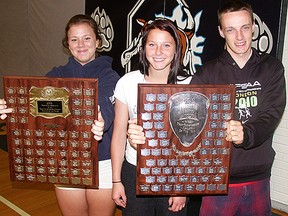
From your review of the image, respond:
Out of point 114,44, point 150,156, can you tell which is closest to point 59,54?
point 114,44

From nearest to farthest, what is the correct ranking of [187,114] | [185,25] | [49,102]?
[187,114] < [49,102] < [185,25]

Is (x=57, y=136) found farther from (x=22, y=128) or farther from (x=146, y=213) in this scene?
(x=146, y=213)

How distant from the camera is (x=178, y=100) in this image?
170 cm

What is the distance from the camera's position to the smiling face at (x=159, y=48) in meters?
1.81

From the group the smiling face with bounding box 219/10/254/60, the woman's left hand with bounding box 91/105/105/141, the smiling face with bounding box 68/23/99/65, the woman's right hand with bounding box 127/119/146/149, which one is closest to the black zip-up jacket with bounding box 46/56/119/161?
the smiling face with bounding box 68/23/99/65

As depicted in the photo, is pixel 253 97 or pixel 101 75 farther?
pixel 101 75

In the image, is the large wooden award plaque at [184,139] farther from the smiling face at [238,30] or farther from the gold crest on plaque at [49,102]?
the gold crest on plaque at [49,102]

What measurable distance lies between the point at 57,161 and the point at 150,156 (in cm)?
55

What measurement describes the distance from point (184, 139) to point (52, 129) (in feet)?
2.39

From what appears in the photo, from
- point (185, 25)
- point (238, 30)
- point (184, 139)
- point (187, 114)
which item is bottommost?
point (184, 139)

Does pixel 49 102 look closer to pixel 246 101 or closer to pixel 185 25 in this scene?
pixel 246 101

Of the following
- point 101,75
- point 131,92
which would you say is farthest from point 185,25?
point 131,92

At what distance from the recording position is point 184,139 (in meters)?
1.74

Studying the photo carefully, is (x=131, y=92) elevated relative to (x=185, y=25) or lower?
lower
